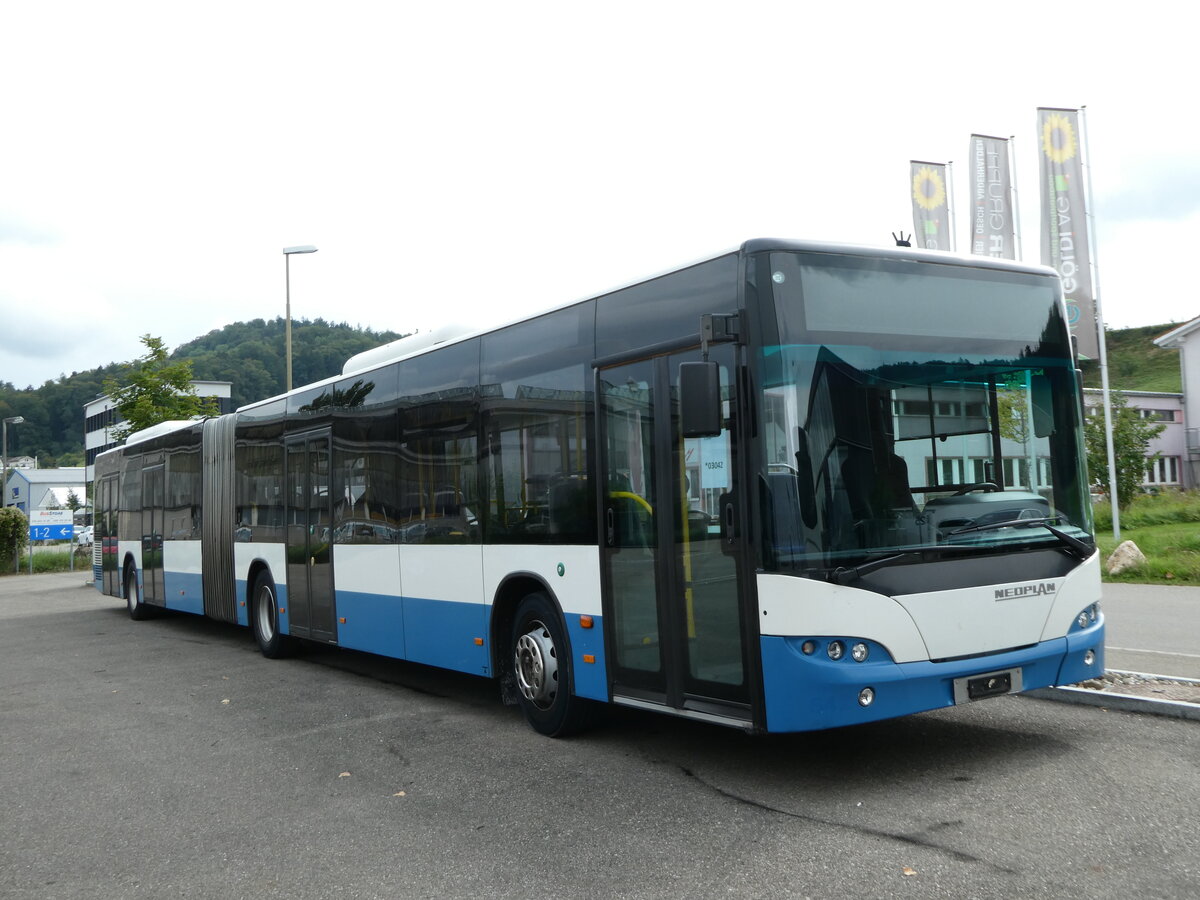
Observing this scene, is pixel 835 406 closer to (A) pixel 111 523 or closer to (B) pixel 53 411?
(A) pixel 111 523

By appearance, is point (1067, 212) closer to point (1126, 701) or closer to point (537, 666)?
point (1126, 701)

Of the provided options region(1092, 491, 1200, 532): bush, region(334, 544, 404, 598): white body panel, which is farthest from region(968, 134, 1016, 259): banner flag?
region(334, 544, 404, 598): white body panel

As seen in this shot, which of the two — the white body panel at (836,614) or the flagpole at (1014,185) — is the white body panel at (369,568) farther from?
the flagpole at (1014,185)

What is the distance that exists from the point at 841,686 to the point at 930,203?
17.1 meters

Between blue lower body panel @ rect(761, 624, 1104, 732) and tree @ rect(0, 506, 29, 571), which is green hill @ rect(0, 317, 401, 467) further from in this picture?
blue lower body panel @ rect(761, 624, 1104, 732)

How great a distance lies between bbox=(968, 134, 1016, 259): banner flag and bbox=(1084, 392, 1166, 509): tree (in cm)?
1396

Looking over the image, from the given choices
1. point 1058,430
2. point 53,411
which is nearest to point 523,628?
point 1058,430

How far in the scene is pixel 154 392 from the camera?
30891mm

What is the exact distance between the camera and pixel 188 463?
16.7m

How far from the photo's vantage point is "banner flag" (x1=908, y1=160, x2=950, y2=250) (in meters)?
20.9

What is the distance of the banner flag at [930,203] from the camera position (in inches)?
822

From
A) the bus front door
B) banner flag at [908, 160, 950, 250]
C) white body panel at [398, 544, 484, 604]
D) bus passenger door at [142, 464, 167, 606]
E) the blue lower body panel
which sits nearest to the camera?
the blue lower body panel

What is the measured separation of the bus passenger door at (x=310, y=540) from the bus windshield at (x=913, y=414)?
22.7ft

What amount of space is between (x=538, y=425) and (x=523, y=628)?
153 cm
